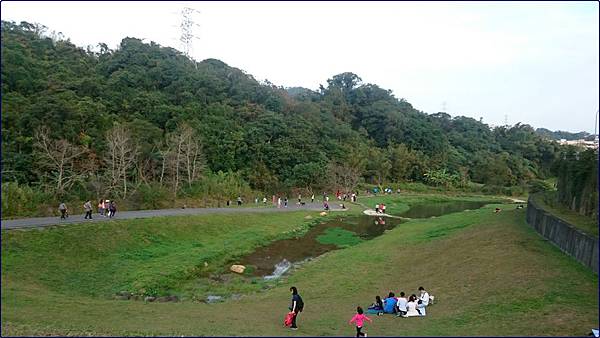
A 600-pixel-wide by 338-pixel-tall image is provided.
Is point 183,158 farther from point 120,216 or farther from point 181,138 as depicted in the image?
point 120,216

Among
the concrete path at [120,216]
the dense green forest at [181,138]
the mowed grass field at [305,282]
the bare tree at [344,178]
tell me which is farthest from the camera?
the bare tree at [344,178]

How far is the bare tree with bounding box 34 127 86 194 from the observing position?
33.5 m

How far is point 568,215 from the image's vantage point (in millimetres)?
23031

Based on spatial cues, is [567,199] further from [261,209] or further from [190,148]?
[190,148]

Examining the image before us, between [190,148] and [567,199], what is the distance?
34.4 meters

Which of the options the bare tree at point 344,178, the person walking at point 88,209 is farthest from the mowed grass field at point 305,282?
the bare tree at point 344,178

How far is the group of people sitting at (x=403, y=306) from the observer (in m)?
15.2

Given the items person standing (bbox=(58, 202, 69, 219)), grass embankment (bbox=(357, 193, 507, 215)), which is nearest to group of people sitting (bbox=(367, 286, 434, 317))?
person standing (bbox=(58, 202, 69, 219))

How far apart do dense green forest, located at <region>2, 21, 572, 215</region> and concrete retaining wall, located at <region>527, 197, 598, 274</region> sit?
33.0 ft

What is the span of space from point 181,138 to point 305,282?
1077 inches

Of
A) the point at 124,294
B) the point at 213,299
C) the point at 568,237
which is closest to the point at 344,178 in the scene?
the point at 568,237

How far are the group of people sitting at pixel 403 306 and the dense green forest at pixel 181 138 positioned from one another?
74.8 feet

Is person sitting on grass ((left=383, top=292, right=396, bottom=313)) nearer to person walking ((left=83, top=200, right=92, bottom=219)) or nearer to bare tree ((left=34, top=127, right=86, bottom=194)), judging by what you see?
person walking ((left=83, top=200, right=92, bottom=219))

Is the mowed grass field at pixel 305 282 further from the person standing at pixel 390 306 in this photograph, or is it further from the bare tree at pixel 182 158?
the bare tree at pixel 182 158
